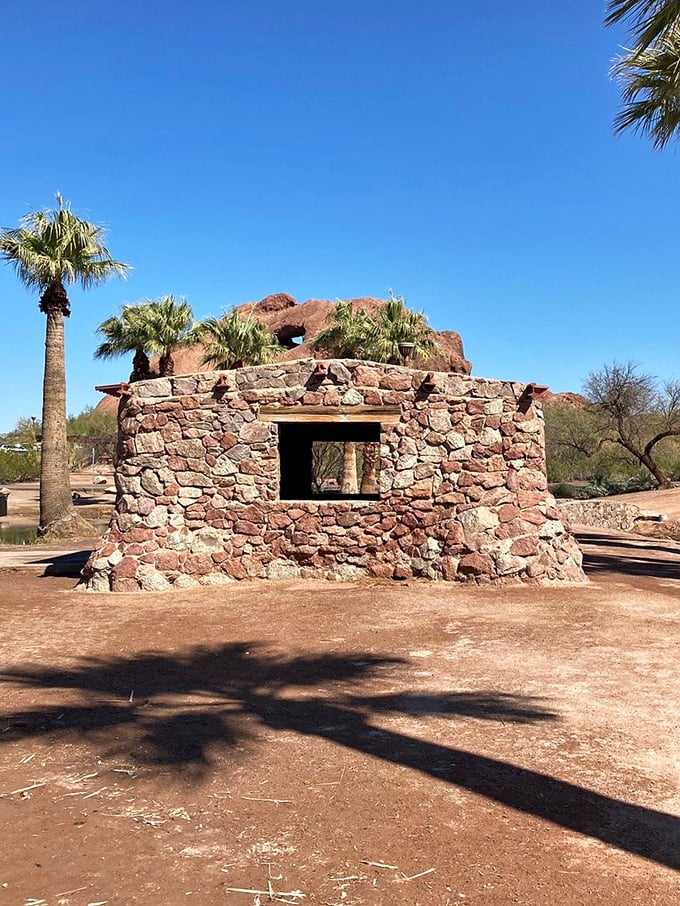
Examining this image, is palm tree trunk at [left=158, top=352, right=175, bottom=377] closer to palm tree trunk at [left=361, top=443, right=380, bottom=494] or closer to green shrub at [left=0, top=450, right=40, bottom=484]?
palm tree trunk at [left=361, top=443, right=380, bottom=494]

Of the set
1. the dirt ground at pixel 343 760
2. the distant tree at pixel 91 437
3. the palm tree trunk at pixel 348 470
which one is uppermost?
the distant tree at pixel 91 437

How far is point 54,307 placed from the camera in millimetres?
22953

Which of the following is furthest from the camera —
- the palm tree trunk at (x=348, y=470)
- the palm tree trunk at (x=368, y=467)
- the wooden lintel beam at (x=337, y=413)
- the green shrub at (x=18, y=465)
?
the green shrub at (x=18, y=465)

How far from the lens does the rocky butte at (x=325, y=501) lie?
11.4 m

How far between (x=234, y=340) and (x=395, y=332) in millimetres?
6624

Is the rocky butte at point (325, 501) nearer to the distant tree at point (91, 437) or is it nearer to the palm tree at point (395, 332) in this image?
the palm tree at point (395, 332)

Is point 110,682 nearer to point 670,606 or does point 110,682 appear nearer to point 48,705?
point 48,705

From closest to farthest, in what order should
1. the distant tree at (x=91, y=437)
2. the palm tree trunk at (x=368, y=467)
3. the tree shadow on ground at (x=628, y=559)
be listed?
1. the tree shadow on ground at (x=628, y=559)
2. the palm tree trunk at (x=368, y=467)
3. the distant tree at (x=91, y=437)

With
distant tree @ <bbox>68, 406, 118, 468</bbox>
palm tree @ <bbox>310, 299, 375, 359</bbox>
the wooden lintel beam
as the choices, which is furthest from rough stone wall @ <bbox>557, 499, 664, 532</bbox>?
distant tree @ <bbox>68, 406, 118, 468</bbox>

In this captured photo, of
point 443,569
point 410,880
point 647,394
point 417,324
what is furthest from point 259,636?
point 647,394

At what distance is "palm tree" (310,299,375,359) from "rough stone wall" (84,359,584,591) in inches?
715

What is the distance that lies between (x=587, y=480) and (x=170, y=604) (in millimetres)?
35382

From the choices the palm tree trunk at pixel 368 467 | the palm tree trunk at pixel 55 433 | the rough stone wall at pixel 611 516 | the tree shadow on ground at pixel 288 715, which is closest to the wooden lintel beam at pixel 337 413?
the tree shadow on ground at pixel 288 715

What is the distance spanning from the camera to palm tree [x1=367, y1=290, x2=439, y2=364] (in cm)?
2823
